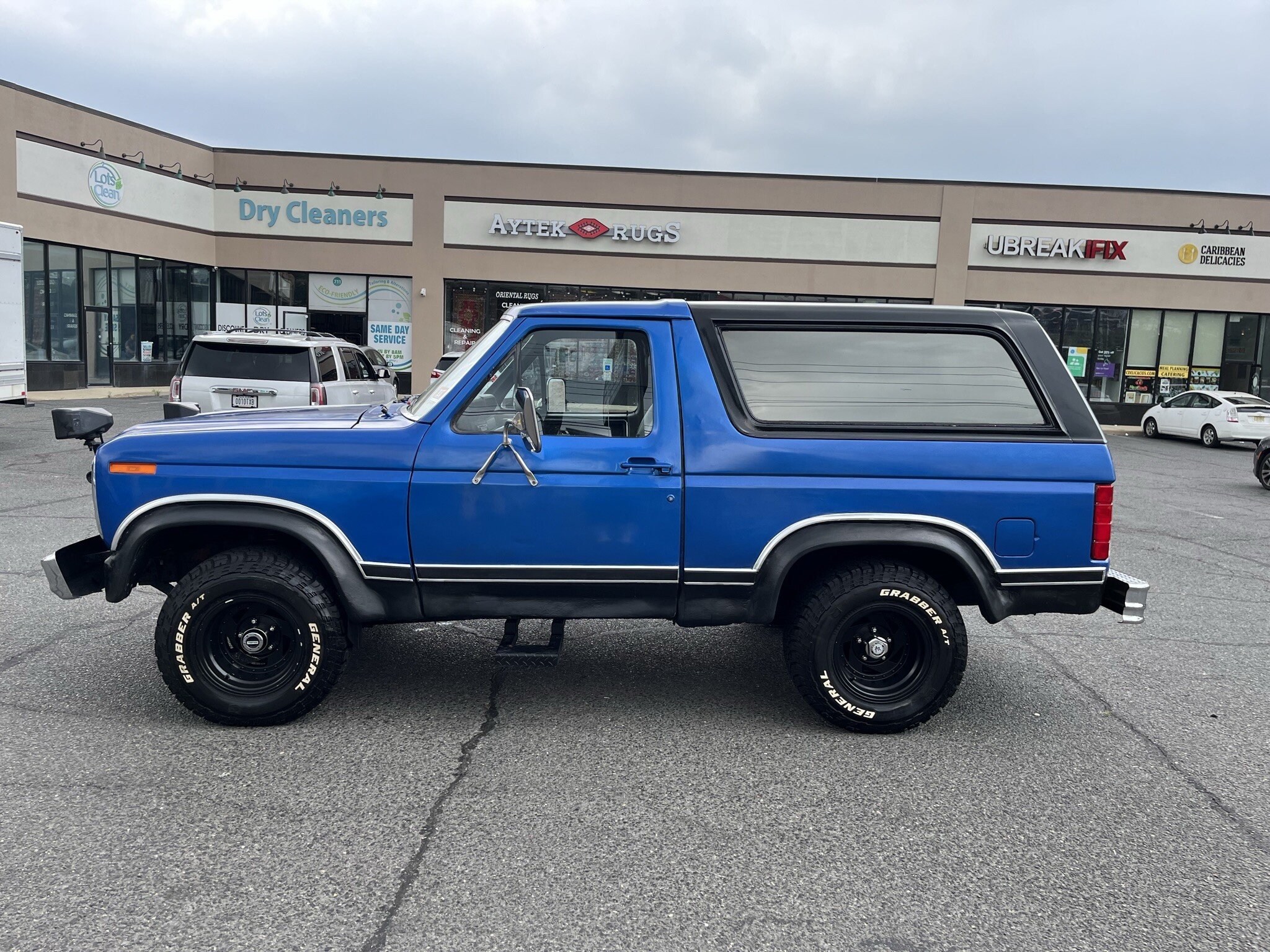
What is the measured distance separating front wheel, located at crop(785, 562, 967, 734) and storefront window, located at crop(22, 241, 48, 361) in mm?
24689

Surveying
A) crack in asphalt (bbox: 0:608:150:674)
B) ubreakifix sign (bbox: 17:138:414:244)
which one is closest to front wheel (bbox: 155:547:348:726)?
crack in asphalt (bbox: 0:608:150:674)

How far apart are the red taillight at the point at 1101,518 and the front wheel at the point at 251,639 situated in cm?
338

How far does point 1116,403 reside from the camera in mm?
A: 28688

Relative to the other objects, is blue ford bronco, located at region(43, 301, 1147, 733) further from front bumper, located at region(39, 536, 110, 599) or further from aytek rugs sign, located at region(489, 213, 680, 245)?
aytek rugs sign, located at region(489, 213, 680, 245)

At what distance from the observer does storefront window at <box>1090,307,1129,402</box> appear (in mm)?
28344

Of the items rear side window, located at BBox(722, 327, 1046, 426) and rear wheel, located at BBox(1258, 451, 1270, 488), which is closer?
rear side window, located at BBox(722, 327, 1046, 426)

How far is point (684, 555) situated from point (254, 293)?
91.7ft

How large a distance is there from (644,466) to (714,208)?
25101 millimetres

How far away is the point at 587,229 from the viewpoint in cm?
2808

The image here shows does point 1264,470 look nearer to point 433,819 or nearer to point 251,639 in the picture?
point 433,819

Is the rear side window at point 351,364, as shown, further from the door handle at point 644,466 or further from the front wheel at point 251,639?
the door handle at point 644,466

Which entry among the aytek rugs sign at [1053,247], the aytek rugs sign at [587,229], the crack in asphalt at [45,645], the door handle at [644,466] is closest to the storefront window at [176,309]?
the aytek rugs sign at [587,229]

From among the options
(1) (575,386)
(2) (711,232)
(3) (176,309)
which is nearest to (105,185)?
(3) (176,309)

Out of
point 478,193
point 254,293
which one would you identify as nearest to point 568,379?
point 478,193
